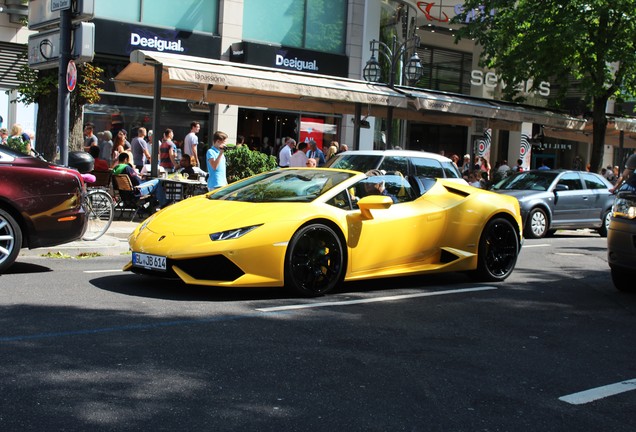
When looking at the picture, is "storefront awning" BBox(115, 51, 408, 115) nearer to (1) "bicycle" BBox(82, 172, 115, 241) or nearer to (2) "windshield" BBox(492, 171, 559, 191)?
(1) "bicycle" BBox(82, 172, 115, 241)

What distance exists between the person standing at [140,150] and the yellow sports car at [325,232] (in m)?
9.90

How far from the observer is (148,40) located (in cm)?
2259

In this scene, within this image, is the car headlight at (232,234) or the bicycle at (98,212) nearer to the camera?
the car headlight at (232,234)

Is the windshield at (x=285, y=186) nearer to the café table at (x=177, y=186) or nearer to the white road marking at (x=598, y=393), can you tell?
the white road marking at (x=598, y=393)

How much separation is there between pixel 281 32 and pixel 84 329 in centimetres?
2065

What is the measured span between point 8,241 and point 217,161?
5.83m

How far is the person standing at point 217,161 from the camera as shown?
13688mm

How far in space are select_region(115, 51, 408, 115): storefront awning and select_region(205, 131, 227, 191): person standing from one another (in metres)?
1.24

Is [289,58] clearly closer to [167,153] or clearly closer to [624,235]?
[167,153]

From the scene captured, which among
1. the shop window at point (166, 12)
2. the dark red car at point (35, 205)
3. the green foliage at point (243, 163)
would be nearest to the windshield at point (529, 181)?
the green foliage at point (243, 163)

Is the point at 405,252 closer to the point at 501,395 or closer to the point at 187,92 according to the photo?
the point at 501,395

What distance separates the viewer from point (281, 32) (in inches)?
1004

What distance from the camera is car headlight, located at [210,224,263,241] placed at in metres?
7.26

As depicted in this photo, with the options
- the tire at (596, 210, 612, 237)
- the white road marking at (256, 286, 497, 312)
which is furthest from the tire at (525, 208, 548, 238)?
the white road marking at (256, 286, 497, 312)
